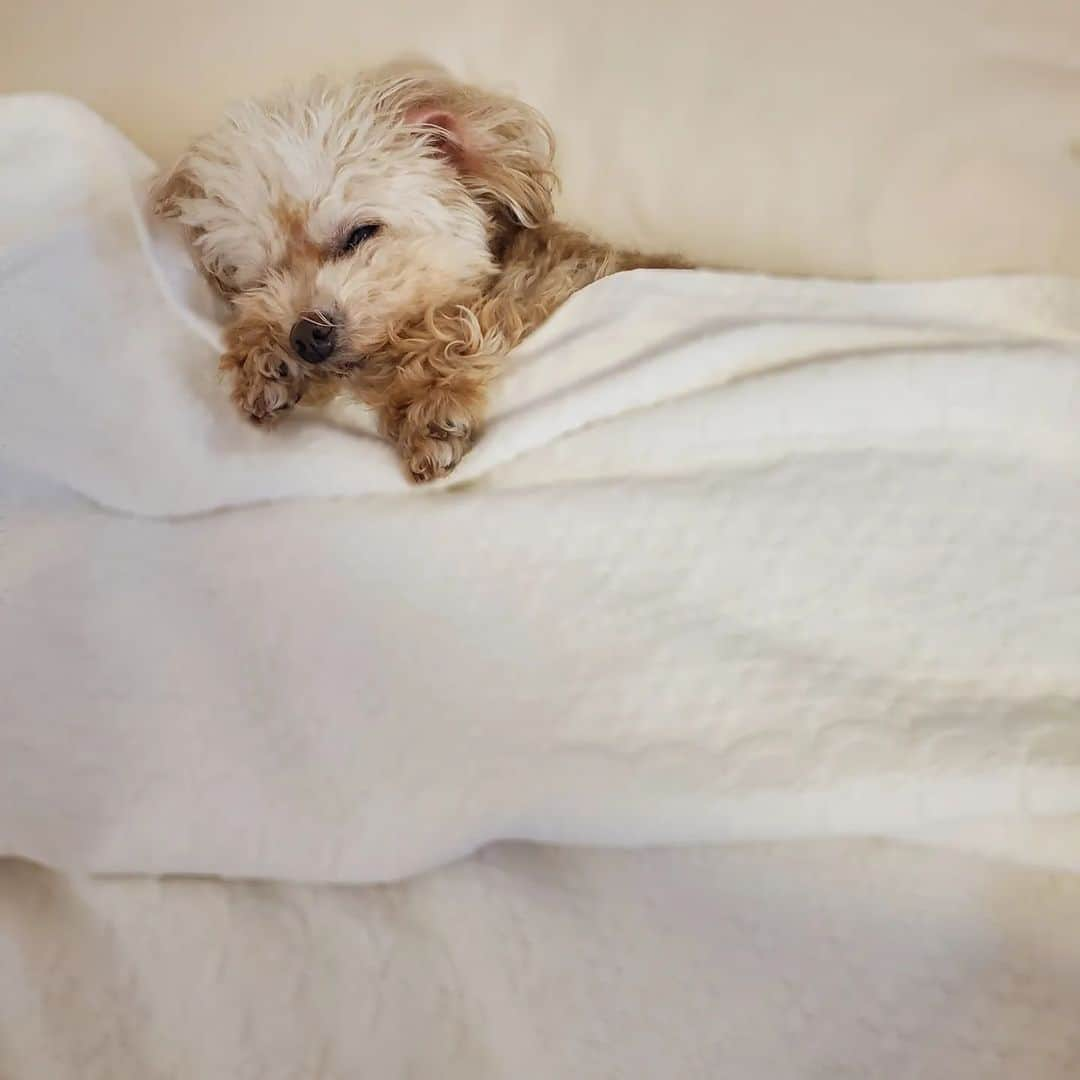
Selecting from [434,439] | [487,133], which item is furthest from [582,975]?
[487,133]

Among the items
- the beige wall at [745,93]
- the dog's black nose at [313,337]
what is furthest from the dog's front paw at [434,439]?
the beige wall at [745,93]

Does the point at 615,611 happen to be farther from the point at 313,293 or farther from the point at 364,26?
the point at 364,26

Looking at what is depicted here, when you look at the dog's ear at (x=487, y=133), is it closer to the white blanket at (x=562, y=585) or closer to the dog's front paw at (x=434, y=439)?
the white blanket at (x=562, y=585)

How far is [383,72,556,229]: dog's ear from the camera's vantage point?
3.72 ft

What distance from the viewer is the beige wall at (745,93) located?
101 centimetres

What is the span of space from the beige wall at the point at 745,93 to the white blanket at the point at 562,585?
0.28 feet

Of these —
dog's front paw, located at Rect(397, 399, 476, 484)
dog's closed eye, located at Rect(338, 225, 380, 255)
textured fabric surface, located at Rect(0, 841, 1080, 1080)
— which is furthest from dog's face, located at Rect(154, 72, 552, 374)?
textured fabric surface, located at Rect(0, 841, 1080, 1080)

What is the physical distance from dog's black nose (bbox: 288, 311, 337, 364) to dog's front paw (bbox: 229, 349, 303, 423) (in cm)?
2

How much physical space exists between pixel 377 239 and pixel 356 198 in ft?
0.17

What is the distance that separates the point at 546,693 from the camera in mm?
889

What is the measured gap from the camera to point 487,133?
3.72 feet

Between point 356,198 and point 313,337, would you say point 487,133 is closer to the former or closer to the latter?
point 356,198

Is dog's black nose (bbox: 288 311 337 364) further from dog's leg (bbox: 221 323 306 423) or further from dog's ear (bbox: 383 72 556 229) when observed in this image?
dog's ear (bbox: 383 72 556 229)

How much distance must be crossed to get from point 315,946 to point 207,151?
0.90 meters
